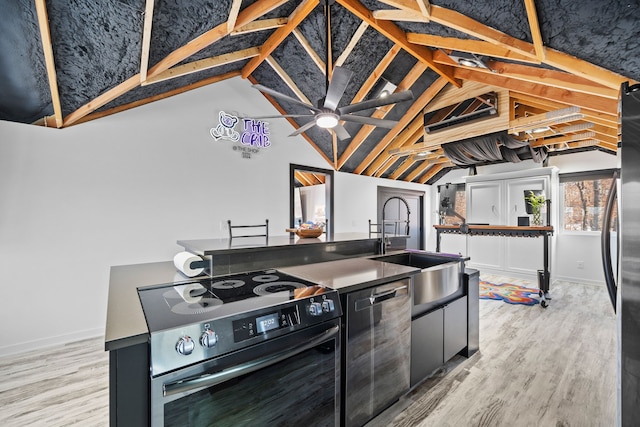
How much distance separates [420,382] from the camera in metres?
2.20

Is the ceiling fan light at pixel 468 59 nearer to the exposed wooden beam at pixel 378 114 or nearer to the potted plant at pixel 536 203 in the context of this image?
the exposed wooden beam at pixel 378 114

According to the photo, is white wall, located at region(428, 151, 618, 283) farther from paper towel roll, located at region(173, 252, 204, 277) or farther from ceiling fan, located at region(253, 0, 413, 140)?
paper towel roll, located at region(173, 252, 204, 277)

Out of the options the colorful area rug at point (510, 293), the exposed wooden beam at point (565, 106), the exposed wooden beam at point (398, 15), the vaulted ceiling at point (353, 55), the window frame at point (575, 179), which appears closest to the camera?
the vaulted ceiling at point (353, 55)

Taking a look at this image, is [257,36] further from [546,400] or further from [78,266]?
[546,400]

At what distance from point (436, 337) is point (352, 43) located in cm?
346

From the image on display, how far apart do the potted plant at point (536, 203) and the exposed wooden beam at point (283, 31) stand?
4.96 metres

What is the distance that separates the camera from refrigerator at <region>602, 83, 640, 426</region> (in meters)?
1.15

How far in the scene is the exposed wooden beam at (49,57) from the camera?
6.68 ft

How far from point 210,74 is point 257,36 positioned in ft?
2.98

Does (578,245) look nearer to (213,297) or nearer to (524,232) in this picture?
(524,232)

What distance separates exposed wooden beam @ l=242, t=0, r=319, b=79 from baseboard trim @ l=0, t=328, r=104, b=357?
3.93m

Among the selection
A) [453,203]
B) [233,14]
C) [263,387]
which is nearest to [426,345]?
[263,387]

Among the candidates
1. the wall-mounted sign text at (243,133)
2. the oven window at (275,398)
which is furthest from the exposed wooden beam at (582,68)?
the wall-mounted sign text at (243,133)

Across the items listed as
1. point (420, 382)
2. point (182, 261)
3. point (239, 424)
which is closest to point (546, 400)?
point (420, 382)
